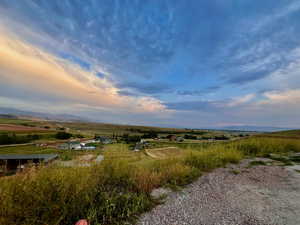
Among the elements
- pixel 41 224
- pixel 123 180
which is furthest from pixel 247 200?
pixel 41 224

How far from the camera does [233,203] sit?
2.92 meters

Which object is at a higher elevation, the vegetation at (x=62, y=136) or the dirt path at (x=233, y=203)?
the dirt path at (x=233, y=203)

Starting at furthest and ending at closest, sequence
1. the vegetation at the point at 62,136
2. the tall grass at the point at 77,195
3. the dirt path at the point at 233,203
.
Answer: the vegetation at the point at 62,136 → the dirt path at the point at 233,203 → the tall grass at the point at 77,195

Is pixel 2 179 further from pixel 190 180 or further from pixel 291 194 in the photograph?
pixel 291 194

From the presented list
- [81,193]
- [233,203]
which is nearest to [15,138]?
[81,193]

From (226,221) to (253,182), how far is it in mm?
2579

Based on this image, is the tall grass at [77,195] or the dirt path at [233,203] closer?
the tall grass at [77,195]

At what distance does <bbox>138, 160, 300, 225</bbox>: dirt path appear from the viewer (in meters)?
2.37

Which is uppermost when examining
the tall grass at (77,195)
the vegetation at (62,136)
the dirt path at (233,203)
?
the tall grass at (77,195)

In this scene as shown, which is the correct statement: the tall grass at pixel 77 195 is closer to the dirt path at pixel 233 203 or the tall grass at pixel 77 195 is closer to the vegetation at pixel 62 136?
the dirt path at pixel 233 203

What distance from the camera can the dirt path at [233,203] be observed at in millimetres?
2373

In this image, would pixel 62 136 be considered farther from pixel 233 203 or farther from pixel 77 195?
pixel 233 203

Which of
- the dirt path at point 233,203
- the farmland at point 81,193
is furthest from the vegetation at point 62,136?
the dirt path at point 233,203

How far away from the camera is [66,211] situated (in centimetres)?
217
